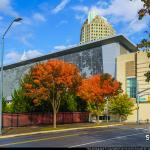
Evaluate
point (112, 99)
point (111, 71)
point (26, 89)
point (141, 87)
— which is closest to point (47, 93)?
point (26, 89)

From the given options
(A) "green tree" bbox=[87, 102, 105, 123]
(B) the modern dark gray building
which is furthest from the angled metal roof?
(A) "green tree" bbox=[87, 102, 105, 123]

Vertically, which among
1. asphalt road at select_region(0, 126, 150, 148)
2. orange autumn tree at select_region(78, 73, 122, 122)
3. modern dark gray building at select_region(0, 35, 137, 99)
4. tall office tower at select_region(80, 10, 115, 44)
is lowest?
asphalt road at select_region(0, 126, 150, 148)

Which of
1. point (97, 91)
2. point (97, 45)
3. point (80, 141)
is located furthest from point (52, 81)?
point (97, 45)

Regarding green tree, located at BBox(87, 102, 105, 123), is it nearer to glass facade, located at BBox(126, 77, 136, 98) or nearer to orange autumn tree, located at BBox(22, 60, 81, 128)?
orange autumn tree, located at BBox(22, 60, 81, 128)

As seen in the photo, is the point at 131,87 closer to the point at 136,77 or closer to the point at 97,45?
the point at 136,77

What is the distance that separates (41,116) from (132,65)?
127 feet

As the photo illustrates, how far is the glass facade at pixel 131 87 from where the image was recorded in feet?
315

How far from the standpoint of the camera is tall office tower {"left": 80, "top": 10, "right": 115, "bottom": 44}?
183375mm

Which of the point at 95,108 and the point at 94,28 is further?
the point at 94,28

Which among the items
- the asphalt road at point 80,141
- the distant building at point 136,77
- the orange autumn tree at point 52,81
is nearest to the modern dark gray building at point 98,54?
the distant building at point 136,77

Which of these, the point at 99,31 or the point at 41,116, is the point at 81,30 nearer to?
the point at 99,31

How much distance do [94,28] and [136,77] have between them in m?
94.1

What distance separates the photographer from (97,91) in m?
70.5

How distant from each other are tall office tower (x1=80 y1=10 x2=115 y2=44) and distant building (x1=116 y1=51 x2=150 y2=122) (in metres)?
83.4
